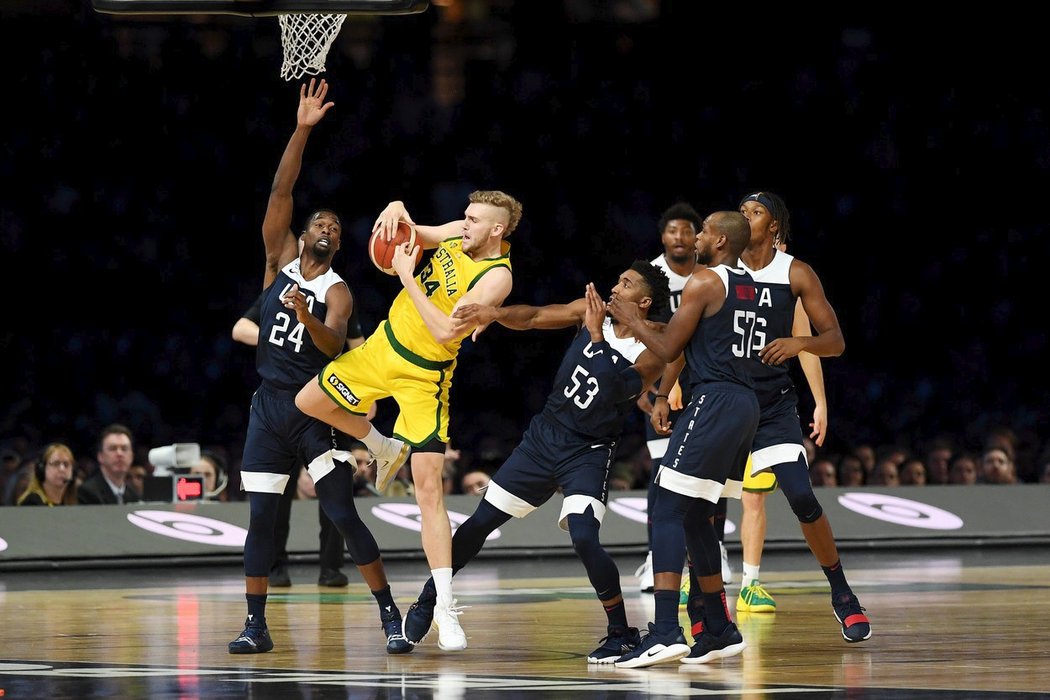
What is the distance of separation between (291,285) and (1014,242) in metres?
15.8

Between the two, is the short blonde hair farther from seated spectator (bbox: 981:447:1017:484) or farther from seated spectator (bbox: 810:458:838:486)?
seated spectator (bbox: 981:447:1017:484)

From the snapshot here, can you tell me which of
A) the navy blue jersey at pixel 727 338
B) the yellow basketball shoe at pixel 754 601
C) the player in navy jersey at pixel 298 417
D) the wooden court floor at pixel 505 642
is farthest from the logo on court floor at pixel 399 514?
the navy blue jersey at pixel 727 338

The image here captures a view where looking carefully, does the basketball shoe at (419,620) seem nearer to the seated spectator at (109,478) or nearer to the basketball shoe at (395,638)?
the basketball shoe at (395,638)

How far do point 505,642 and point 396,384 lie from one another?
1304 mm

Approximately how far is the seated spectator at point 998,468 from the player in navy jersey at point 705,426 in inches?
395

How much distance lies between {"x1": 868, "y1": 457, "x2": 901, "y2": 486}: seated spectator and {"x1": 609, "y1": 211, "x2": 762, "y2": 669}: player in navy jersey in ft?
31.6

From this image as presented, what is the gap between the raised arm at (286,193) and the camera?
7285 millimetres

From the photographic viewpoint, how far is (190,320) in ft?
63.4

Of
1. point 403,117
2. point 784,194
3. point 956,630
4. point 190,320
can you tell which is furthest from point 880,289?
point 956,630

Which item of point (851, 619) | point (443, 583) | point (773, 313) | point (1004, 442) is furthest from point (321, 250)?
point (1004, 442)

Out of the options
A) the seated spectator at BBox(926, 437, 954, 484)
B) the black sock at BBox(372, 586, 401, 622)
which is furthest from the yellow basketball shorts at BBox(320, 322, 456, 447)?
the seated spectator at BBox(926, 437, 954, 484)

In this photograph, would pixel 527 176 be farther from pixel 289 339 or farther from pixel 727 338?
pixel 727 338

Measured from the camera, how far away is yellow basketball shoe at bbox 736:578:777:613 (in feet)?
27.9

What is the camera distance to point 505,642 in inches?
278
